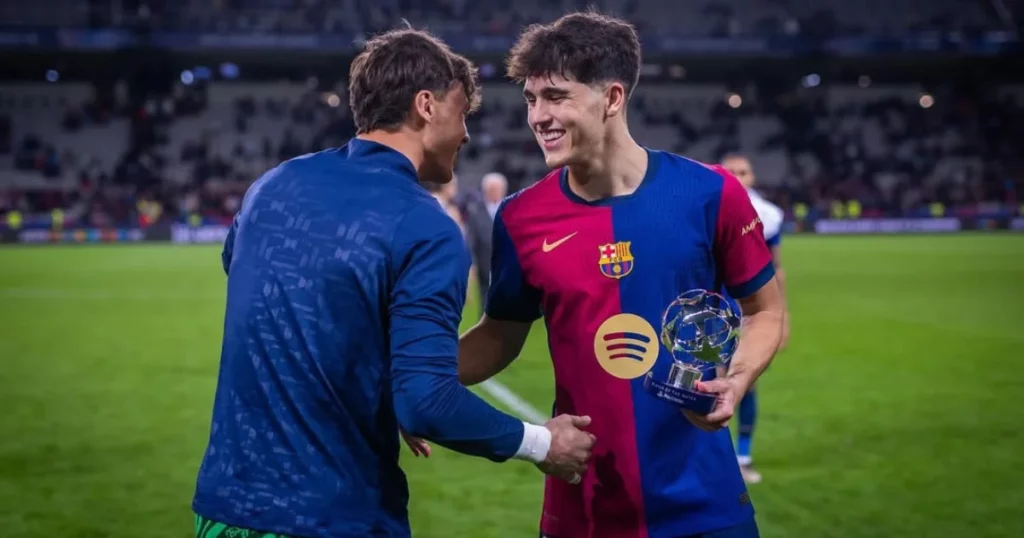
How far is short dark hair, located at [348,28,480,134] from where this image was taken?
298cm

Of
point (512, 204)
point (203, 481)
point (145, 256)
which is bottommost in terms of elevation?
point (145, 256)

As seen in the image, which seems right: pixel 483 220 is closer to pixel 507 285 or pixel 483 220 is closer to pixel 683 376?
pixel 507 285

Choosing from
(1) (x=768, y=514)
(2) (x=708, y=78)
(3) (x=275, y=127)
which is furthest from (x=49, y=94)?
(1) (x=768, y=514)

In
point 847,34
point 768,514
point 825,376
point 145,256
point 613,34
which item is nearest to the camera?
point 613,34

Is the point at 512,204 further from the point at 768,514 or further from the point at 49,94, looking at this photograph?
the point at 49,94

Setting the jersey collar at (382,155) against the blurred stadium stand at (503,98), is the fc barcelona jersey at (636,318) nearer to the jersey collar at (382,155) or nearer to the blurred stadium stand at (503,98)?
the jersey collar at (382,155)

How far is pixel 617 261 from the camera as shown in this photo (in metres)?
3.26

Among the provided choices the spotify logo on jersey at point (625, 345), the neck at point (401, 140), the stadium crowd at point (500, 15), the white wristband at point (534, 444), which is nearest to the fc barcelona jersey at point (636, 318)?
the spotify logo on jersey at point (625, 345)

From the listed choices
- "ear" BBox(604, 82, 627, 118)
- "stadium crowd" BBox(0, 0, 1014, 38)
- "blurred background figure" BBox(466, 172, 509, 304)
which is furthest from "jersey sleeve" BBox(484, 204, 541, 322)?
"stadium crowd" BBox(0, 0, 1014, 38)

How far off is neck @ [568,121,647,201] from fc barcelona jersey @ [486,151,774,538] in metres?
0.03

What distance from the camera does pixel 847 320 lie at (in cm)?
1647

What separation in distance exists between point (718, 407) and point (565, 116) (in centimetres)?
95

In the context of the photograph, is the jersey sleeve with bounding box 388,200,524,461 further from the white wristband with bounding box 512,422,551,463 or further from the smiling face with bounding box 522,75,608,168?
the smiling face with bounding box 522,75,608,168

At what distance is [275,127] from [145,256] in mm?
16895
